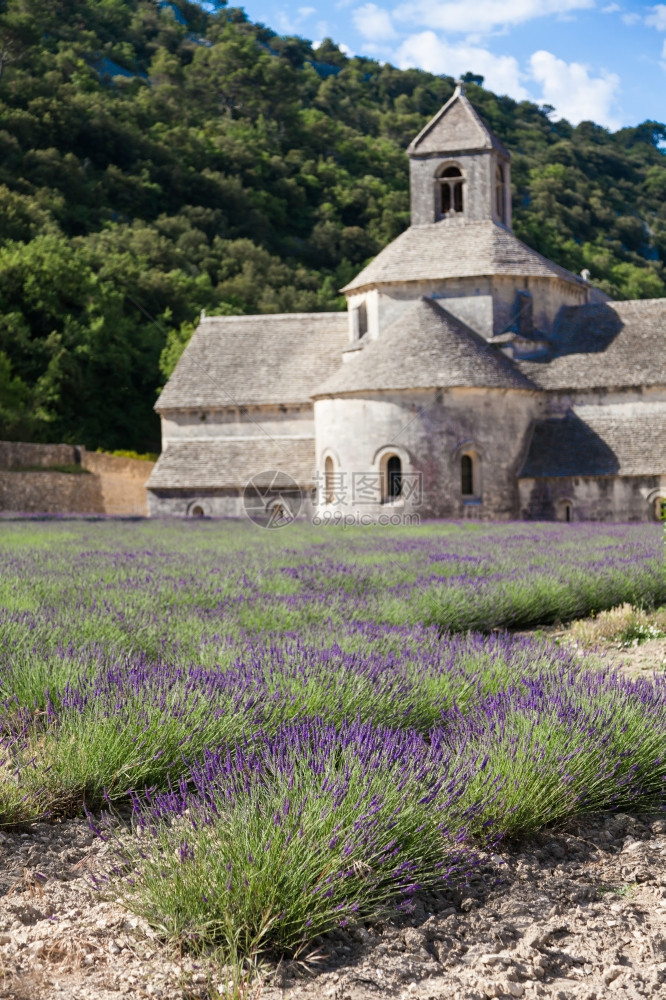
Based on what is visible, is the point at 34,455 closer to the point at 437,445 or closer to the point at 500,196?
the point at 437,445

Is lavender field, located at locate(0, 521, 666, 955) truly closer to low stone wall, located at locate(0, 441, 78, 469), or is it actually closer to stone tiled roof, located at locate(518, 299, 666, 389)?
stone tiled roof, located at locate(518, 299, 666, 389)

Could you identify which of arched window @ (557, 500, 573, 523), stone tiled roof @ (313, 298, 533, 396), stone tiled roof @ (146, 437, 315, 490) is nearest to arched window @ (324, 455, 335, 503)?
stone tiled roof @ (146, 437, 315, 490)

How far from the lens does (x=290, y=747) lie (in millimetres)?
4000

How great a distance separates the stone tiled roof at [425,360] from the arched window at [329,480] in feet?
7.63

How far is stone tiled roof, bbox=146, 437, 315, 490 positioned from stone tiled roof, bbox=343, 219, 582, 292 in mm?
6282

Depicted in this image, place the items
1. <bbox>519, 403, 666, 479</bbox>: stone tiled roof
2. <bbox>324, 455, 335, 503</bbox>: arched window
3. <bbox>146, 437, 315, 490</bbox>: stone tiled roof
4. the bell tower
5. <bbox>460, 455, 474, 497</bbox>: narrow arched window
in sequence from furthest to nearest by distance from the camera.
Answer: the bell tower, <bbox>146, 437, 315, 490</bbox>: stone tiled roof, <bbox>324, 455, 335, 503</bbox>: arched window, <bbox>460, 455, 474, 497</bbox>: narrow arched window, <bbox>519, 403, 666, 479</bbox>: stone tiled roof

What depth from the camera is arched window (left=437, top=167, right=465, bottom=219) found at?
36.4m

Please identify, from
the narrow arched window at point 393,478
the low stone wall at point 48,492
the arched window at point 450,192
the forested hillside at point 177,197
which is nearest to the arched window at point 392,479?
the narrow arched window at point 393,478

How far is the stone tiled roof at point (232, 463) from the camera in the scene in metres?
35.6

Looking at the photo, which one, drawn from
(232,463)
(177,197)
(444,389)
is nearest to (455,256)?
(444,389)

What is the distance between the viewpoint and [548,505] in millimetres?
31578

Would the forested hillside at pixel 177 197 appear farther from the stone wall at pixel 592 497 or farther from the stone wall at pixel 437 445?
the stone wall at pixel 592 497

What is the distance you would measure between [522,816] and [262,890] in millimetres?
1441

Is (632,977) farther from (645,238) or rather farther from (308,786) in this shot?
(645,238)
